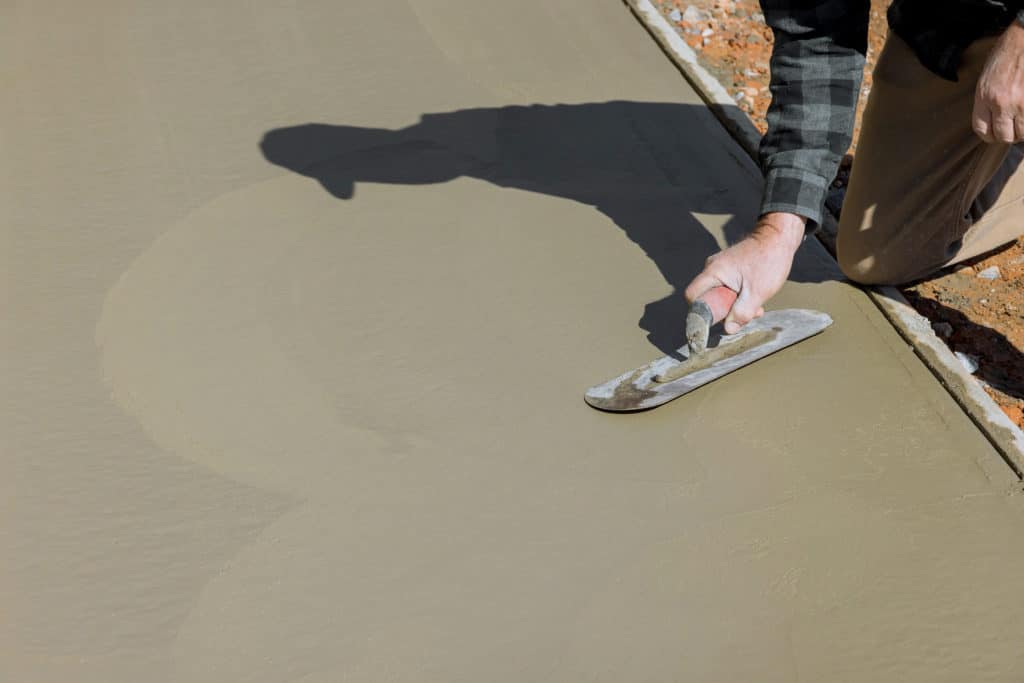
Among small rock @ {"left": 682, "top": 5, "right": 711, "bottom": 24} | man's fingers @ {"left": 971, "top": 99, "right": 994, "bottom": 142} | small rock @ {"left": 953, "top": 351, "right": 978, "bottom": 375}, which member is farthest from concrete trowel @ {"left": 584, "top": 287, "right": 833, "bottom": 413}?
small rock @ {"left": 682, "top": 5, "right": 711, "bottom": 24}

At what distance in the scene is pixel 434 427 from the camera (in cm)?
221

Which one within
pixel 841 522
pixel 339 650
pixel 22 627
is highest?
pixel 841 522

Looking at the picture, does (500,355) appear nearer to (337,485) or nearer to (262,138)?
(337,485)

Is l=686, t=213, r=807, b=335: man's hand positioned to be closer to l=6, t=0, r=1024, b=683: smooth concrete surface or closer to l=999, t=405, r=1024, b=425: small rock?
l=6, t=0, r=1024, b=683: smooth concrete surface

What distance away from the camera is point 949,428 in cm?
224

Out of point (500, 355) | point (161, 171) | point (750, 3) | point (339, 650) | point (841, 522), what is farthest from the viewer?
point (750, 3)

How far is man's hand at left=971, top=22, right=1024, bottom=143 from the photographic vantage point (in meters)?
2.05

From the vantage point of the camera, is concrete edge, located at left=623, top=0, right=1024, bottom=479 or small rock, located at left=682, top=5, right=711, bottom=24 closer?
concrete edge, located at left=623, top=0, right=1024, bottom=479

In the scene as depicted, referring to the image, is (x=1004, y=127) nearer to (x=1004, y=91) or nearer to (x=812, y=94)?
(x=1004, y=91)

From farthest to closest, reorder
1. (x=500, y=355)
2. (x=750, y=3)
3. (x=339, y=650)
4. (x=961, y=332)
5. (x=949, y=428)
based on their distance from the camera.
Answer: (x=750, y=3), (x=961, y=332), (x=500, y=355), (x=949, y=428), (x=339, y=650)

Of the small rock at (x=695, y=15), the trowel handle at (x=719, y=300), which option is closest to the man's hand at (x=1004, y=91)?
the trowel handle at (x=719, y=300)

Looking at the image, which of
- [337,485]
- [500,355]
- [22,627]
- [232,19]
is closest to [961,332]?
[500,355]

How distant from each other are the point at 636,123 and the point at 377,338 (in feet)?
4.22

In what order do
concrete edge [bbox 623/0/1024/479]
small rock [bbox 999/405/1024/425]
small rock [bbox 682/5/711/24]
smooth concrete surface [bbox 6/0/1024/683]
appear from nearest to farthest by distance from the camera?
smooth concrete surface [bbox 6/0/1024/683], concrete edge [bbox 623/0/1024/479], small rock [bbox 999/405/1024/425], small rock [bbox 682/5/711/24]
